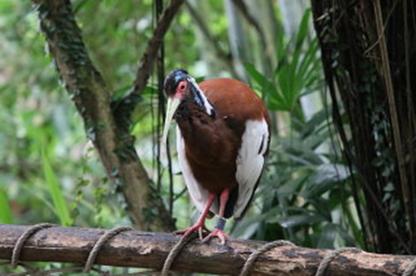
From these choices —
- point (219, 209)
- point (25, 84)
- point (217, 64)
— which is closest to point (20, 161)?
point (25, 84)

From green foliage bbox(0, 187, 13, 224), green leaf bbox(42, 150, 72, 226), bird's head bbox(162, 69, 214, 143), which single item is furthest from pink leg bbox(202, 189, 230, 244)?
green foliage bbox(0, 187, 13, 224)

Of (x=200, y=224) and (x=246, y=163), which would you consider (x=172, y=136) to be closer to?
(x=246, y=163)

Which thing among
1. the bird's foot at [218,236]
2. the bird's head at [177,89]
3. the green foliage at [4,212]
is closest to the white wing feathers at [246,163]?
the bird's head at [177,89]

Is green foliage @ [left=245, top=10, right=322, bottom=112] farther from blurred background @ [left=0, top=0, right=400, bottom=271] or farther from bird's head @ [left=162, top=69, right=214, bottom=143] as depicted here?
bird's head @ [left=162, top=69, right=214, bottom=143]

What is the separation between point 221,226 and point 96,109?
0.66m

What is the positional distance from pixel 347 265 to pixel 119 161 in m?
1.09

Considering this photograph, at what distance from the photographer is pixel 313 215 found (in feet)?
8.62

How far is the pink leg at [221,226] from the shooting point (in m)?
1.77

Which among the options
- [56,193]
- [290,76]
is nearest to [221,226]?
[290,76]

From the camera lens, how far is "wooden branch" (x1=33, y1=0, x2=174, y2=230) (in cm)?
245

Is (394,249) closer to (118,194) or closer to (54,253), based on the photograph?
(118,194)

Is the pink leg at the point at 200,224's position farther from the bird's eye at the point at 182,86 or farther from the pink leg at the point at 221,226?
the bird's eye at the point at 182,86

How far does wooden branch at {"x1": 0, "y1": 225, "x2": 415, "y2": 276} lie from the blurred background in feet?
2.10

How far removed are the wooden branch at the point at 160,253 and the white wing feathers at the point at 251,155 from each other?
37 cm
